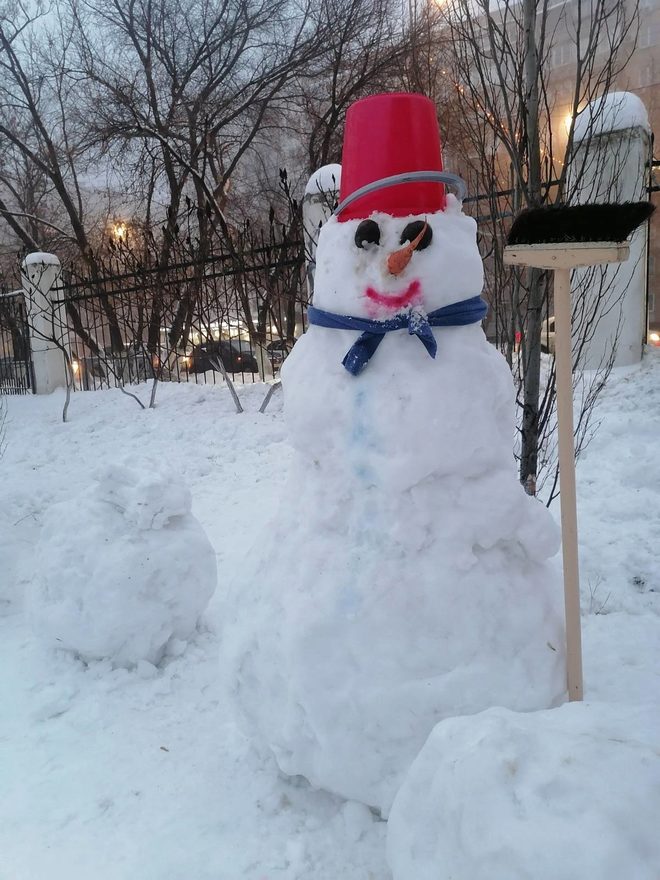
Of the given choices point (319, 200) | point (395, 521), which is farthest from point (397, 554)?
point (319, 200)

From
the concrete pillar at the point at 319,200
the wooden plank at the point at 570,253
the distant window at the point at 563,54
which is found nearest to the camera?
the wooden plank at the point at 570,253

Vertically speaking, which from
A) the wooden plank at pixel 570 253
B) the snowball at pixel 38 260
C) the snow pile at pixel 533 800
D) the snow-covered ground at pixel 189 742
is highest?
the snowball at pixel 38 260

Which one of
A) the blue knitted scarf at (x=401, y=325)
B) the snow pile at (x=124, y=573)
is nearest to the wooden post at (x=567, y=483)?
the blue knitted scarf at (x=401, y=325)

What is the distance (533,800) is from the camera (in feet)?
3.50

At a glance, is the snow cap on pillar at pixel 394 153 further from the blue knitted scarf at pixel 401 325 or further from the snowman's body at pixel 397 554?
the blue knitted scarf at pixel 401 325

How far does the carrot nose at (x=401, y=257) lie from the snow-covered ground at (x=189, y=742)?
46.4 inches

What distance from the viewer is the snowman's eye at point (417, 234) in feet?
6.28

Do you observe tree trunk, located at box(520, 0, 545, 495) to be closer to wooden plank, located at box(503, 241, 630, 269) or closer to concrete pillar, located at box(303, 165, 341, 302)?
wooden plank, located at box(503, 241, 630, 269)

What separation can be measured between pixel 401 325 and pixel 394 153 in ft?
1.98

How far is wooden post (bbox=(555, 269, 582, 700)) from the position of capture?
1.86 m

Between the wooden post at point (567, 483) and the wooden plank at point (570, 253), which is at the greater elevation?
the wooden plank at point (570, 253)

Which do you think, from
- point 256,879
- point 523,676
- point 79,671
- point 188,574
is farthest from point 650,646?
point 79,671

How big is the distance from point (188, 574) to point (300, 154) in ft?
46.5

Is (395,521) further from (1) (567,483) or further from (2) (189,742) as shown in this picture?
(2) (189,742)
